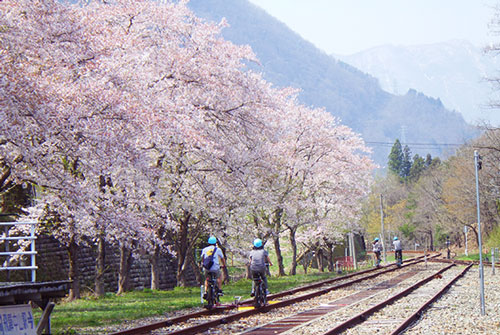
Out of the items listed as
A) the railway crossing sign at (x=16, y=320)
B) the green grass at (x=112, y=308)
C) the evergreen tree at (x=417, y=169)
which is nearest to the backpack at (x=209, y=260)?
the green grass at (x=112, y=308)

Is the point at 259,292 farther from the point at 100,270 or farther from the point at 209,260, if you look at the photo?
the point at 100,270

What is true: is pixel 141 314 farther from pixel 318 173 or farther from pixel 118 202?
pixel 318 173

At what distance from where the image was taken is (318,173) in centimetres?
4278

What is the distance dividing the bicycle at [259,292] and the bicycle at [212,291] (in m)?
1.01

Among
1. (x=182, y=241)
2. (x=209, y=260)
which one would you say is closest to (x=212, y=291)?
(x=209, y=260)

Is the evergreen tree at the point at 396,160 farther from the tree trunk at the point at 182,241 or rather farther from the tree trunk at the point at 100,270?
the tree trunk at the point at 100,270

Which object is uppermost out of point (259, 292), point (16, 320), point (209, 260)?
point (209, 260)

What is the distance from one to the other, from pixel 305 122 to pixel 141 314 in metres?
26.6

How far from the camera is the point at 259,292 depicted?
17469mm

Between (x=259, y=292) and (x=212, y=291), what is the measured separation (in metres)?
1.24

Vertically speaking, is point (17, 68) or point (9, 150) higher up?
point (17, 68)

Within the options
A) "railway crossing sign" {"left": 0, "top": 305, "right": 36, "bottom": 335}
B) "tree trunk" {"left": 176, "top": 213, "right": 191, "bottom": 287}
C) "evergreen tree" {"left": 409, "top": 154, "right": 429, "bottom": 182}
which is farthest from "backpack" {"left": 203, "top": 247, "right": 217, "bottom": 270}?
"evergreen tree" {"left": 409, "top": 154, "right": 429, "bottom": 182}

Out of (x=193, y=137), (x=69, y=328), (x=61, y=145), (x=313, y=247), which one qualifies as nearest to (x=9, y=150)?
(x=61, y=145)

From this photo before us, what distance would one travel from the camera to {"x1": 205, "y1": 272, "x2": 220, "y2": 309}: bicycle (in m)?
17.1
